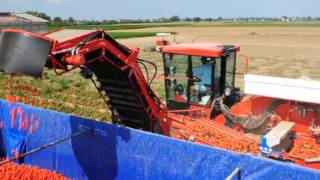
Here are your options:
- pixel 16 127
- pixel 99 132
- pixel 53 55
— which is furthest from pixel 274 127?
pixel 16 127

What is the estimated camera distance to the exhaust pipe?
15.5ft

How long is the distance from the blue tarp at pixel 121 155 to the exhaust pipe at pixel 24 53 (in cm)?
155

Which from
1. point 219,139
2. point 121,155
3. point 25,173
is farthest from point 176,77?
point 25,173

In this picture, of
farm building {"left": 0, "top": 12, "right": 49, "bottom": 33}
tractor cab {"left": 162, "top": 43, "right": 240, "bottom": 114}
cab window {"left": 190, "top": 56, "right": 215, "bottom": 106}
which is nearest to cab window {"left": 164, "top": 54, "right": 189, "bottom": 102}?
tractor cab {"left": 162, "top": 43, "right": 240, "bottom": 114}

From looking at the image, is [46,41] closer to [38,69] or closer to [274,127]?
[38,69]

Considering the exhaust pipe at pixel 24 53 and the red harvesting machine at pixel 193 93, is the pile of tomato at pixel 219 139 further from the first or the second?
the exhaust pipe at pixel 24 53

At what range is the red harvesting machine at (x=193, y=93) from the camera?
5.02 m

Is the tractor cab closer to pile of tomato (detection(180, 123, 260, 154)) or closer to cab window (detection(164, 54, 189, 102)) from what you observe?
cab window (detection(164, 54, 189, 102))

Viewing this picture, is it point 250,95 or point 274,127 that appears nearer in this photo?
point 274,127

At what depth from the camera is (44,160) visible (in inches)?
267

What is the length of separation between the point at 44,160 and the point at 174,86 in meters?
2.67

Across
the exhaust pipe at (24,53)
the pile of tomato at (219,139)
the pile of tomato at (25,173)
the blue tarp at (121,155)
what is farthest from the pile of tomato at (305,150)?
the exhaust pipe at (24,53)

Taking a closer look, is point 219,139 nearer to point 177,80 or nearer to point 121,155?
point 177,80

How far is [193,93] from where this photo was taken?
25.1 feet
